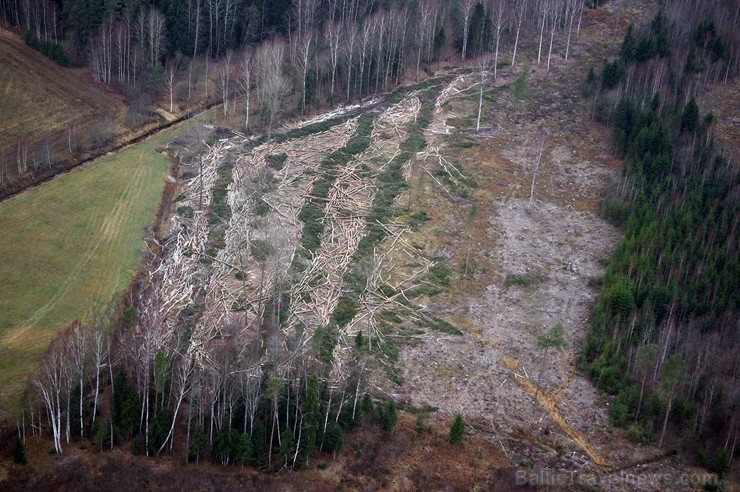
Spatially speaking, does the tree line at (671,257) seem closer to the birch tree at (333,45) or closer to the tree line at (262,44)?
the tree line at (262,44)

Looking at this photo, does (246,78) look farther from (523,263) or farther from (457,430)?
(457,430)

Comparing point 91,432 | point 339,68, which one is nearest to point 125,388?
point 91,432

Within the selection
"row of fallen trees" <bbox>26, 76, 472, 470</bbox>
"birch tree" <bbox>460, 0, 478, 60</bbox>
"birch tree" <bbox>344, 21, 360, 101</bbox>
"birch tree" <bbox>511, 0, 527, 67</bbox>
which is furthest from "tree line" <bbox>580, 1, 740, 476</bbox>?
"birch tree" <bbox>344, 21, 360, 101</bbox>

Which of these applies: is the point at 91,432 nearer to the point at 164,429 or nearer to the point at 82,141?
the point at 164,429

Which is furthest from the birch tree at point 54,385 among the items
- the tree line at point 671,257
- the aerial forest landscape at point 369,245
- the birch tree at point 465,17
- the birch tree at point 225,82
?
the birch tree at point 465,17

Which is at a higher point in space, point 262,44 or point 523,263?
point 262,44

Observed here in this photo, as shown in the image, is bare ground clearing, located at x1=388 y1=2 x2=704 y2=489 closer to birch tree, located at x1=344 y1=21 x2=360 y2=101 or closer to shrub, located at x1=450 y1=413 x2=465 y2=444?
shrub, located at x1=450 y1=413 x2=465 y2=444

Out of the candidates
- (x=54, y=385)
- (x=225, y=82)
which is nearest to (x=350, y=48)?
(x=225, y=82)
